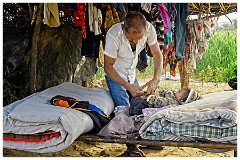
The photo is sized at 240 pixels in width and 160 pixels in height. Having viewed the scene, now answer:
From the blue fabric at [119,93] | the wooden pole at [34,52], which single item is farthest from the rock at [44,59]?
the blue fabric at [119,93]

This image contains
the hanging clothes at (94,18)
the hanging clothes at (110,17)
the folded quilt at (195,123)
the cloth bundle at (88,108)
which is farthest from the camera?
the hanging clothes at (110,17)

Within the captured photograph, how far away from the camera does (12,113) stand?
10.3ft

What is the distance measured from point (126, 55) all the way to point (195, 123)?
1.18 metres

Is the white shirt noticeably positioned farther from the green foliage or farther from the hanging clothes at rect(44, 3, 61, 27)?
the green foliage

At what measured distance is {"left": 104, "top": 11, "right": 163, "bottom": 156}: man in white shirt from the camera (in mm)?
3683

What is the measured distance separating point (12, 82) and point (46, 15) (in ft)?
3.41

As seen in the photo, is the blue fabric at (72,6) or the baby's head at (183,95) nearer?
the baby's head at (183,95)

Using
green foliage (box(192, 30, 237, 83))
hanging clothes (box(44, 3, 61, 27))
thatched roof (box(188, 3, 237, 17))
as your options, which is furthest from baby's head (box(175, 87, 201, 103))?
green foliage (box(192, 30, 237, 83))

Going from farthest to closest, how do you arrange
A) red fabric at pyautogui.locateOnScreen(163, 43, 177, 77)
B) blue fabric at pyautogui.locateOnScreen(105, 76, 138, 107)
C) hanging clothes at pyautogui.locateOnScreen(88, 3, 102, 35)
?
red fabric at pyautogui.locateOnScreen(163, 43, 177, 77), hanging clothes at pyautogui.locateOnScreen(88, 3, 102, 35), blue fabric at pyautogui.locateOnScreen(105, 76, 138, 107)

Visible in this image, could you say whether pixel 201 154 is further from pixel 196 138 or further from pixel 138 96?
pixel 196 138

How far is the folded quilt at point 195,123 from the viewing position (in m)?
2.94

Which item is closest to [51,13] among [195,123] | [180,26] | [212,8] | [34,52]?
[34,52]

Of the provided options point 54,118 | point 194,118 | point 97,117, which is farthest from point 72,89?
point 194,118

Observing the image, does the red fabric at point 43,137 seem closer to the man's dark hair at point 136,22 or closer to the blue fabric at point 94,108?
the blue fabric at point 94,108
